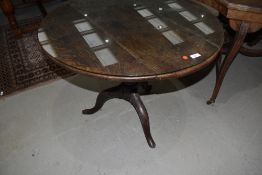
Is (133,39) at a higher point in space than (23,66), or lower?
higher

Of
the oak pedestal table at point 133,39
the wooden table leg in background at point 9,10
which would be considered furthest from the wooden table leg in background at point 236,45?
the wooden table leg in background at point 9,10

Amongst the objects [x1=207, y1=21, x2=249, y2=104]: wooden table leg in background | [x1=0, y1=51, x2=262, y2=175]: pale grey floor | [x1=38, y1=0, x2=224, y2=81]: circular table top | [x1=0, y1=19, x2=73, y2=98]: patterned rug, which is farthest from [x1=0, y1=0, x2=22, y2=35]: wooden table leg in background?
[x1=207, y1=21, x2=249, y2=104]: wooden table leg in background

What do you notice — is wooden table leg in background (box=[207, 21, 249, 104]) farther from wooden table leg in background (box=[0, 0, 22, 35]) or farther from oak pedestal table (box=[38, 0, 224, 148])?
wooden table leg in background (box=[0, 0, 22, 35])

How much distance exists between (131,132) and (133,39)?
76 centimetres

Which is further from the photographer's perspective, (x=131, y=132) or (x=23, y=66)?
(x=23, y=66)

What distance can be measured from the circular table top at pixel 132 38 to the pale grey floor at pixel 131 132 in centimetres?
74

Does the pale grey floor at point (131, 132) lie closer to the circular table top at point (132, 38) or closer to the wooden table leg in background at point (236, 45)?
the wooden table leg in background at point (236, 45)

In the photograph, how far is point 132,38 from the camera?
109 centimetres

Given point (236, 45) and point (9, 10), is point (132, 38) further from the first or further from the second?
point (9, 10)

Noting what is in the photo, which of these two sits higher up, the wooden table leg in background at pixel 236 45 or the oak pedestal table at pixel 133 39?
the oak pedestal table at pixel 133 39

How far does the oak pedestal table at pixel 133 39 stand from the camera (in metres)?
0.92

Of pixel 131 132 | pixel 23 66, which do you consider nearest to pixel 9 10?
pixel 23 66

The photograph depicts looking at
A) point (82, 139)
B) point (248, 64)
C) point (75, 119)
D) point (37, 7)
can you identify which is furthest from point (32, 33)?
point (248, 64)

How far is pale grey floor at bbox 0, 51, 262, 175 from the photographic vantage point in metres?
1.40
